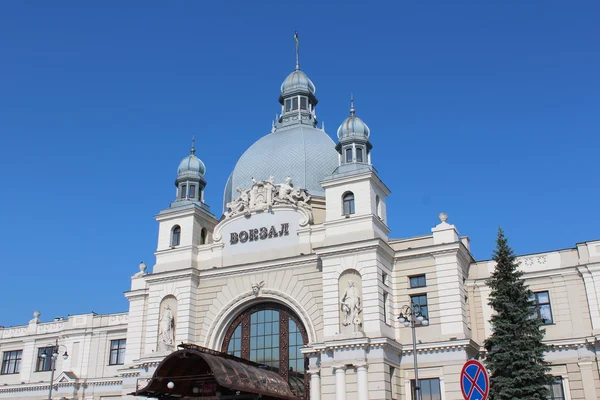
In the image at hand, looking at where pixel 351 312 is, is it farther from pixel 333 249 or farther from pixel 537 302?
pixel 537 302

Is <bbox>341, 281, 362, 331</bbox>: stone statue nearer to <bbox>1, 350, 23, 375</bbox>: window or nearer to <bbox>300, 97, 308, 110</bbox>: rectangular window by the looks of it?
<bbox>300, 97, 308, 110</bbox>: rectangular window

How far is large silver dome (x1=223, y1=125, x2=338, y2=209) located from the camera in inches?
1687

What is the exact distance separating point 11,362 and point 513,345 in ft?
125

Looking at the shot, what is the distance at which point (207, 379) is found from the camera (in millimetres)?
31875

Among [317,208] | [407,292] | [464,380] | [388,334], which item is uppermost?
[317,208]

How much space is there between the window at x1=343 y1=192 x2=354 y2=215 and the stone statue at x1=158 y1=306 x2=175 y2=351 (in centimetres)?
1231

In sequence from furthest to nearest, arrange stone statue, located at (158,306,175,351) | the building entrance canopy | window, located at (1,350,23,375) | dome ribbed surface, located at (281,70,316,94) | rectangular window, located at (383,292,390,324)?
dome ribbed surface, located at (281,70,316,94), window, located at (1,350,23,375), stone statue, located at (158,306,175,351), rectangular window, located at (383,292,390,324), the building entrance canopy

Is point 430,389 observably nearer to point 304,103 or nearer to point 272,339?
point 272,339

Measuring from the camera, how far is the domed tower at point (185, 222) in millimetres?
40875

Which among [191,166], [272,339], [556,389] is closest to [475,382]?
[556,389]

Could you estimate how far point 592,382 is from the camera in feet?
108

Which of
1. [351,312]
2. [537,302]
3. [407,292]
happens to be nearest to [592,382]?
[537,302]

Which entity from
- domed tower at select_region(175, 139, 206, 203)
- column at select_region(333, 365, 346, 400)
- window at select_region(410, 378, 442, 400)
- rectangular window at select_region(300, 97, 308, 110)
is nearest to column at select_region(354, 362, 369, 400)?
column at select_region(333, 365, 346, 400)

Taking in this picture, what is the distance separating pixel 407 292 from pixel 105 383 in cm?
2298
